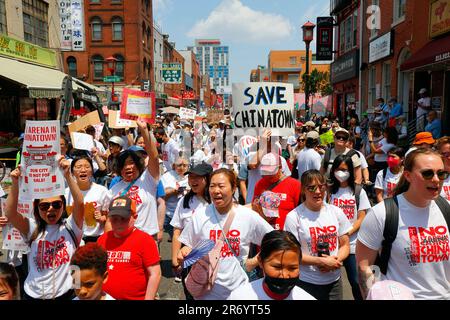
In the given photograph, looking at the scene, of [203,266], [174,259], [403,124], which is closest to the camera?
[203,266]

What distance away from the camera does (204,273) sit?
2.79 m

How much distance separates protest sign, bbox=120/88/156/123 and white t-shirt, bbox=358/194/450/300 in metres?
3.62

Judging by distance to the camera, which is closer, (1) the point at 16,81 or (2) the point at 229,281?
(2) the point at 229,281

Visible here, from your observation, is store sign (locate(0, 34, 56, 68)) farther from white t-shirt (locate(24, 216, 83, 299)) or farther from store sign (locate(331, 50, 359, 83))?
white t-shirt (locate(24, 216, 83, 299))

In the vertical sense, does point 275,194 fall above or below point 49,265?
above

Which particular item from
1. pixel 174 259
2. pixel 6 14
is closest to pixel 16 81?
pixel 6 14

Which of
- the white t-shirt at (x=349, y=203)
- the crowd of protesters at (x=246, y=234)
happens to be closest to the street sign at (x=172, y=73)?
the crowd of protesters at (x=246, y=234)

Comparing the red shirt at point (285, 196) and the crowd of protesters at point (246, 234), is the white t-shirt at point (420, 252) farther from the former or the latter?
the red shirt at point (285, 196)

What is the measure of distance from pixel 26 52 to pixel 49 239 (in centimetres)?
1987

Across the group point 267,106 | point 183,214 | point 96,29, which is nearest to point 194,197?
point 183,214

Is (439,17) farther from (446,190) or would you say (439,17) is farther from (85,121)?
(85,121)

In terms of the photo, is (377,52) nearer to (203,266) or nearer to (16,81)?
(16,81)

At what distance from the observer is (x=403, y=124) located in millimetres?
13555

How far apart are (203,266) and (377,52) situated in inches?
712
